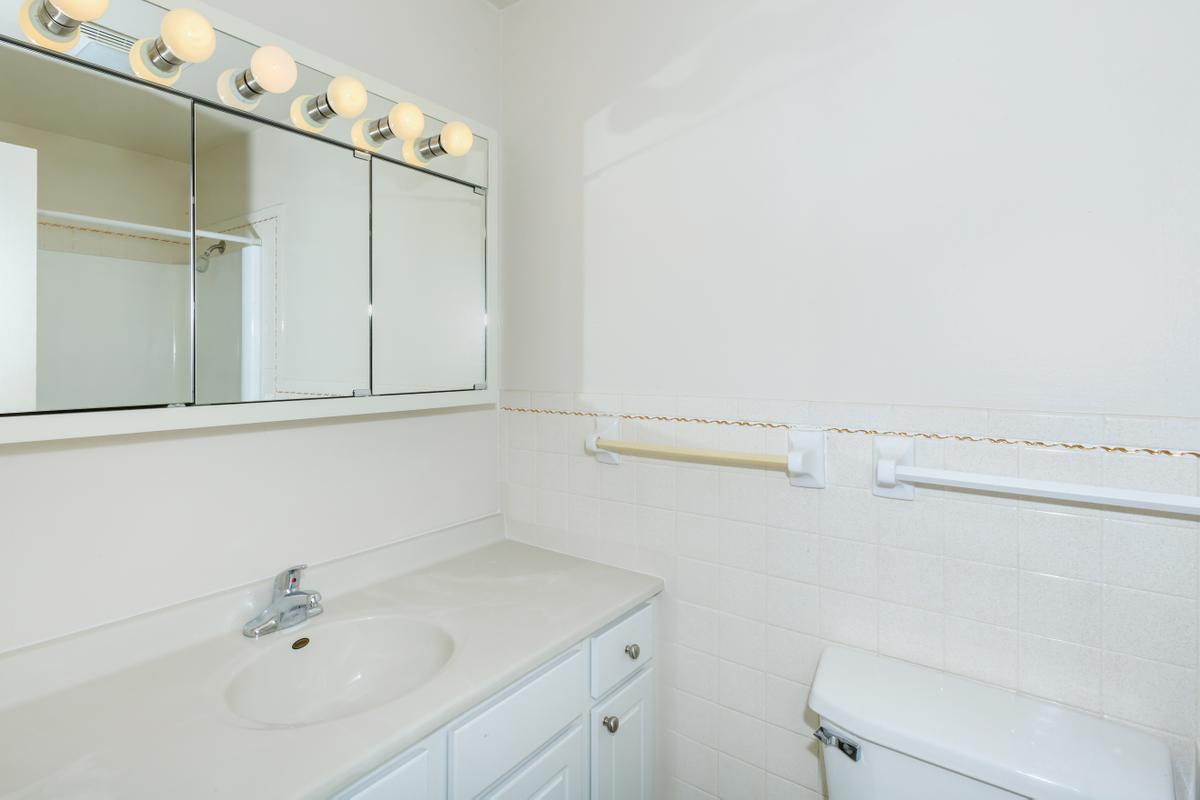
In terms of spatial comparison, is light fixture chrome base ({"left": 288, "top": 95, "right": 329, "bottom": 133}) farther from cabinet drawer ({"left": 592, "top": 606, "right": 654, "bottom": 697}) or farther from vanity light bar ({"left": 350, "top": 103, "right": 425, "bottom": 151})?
cabinet drawer ({"left": 592, "top": 606, "right": 654, "bottom": 697})

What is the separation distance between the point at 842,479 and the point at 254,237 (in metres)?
1.26

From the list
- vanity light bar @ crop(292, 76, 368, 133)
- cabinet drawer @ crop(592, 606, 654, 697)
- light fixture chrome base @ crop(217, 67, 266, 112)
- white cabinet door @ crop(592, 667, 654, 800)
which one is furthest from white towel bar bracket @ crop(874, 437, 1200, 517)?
light fixture chrome base @ crop(217, 67, 266, 112)

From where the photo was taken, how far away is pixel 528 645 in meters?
1.16

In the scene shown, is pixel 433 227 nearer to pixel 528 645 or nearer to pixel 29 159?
pixel 29 159

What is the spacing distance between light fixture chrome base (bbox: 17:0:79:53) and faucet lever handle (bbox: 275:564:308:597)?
978 millimetres

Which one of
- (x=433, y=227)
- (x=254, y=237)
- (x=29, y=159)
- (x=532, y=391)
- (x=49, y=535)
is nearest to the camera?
(x=29, y=159)

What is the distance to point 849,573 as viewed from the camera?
1.27m

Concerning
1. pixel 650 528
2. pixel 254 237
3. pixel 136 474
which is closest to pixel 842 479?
pixel 650 528

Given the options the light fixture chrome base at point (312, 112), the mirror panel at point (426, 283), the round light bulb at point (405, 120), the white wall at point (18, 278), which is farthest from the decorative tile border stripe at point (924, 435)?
the white wall at point (18, 278)

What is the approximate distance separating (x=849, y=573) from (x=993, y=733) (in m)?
0.36

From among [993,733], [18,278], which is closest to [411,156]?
[18,278]

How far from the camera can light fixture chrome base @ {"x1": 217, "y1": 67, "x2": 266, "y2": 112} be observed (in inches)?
42.3

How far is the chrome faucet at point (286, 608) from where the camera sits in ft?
4.00

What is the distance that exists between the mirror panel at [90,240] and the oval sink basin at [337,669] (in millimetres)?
538
